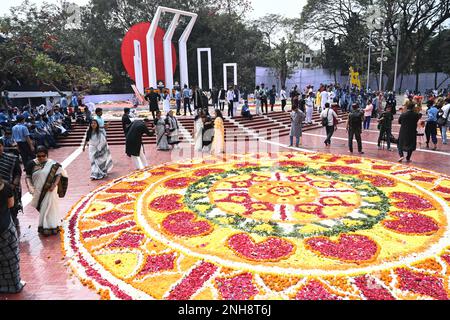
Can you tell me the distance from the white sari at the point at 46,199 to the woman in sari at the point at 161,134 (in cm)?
661

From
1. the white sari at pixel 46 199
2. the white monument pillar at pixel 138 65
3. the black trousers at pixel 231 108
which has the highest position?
the white monument pillar at pixel 138 65

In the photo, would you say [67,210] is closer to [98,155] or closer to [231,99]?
[98,155]

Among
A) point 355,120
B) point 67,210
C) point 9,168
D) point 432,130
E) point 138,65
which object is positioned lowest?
point 67,210

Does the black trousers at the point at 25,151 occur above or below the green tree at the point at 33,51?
below

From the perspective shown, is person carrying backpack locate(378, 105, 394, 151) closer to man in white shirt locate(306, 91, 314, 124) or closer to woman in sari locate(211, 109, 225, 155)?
woman in sari locate(211, 109, 225, 155)

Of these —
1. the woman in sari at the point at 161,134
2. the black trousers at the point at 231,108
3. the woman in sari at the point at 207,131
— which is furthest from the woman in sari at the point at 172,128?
the black trousers at the point at 231,108

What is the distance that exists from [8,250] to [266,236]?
330cm

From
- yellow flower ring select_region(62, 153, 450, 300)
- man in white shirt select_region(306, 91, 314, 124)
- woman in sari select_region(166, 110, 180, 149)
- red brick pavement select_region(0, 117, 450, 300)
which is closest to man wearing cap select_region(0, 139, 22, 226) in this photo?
red brick pavement select_region(0, 117, 450, 300)

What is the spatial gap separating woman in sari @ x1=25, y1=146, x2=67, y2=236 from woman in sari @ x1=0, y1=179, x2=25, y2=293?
4.70 feet

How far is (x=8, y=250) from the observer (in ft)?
12.7

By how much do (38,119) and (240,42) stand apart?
27353 millimetres

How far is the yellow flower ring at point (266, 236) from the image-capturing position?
398 centimetres

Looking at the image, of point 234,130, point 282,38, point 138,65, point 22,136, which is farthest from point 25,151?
point 282,38

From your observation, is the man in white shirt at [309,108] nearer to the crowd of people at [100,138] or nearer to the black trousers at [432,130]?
the crowd of people at [100,138]
